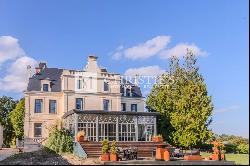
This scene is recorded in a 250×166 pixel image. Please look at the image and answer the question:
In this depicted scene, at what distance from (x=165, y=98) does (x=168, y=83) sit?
2.03 metres

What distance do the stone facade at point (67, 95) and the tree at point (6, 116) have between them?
16.6 meters

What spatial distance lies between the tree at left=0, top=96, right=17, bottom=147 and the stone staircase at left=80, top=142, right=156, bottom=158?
103ft

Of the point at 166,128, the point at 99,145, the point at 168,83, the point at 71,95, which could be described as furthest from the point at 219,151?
the point at 71,95

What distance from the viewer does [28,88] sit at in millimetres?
44250

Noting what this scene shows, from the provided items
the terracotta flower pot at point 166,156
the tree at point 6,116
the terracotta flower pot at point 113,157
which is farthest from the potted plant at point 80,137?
the tree at point 6,116

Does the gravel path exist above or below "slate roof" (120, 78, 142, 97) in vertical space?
below

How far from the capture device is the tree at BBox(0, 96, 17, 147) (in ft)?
195

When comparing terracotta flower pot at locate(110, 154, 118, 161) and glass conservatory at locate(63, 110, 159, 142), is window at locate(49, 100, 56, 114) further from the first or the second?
terracotta flower pot at locate(110, 154, 118, 161)

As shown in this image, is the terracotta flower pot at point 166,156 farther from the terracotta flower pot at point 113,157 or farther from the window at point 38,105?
the window at point 38,105

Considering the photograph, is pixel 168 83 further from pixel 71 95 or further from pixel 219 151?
pixel 219 151

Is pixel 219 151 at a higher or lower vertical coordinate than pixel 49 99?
lower

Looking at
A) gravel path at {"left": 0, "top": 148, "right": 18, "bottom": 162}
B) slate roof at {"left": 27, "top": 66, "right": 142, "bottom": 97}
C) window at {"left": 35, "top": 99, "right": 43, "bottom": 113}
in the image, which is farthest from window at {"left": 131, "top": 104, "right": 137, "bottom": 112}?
gravel path at {"left": 0, "top": 148, "right": 18, "bottom": 162}

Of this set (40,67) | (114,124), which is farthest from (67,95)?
(114,124)

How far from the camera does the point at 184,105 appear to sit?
3731cm
